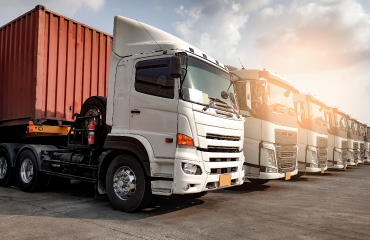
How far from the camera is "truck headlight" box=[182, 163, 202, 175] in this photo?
4.59 m

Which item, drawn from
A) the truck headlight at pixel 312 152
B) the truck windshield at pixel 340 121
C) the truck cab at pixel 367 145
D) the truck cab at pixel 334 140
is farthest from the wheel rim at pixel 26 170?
the truck cab at pixel 367 145

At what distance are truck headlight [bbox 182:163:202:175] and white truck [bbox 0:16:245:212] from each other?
1 cm

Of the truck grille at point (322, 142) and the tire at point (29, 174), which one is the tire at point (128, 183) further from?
the truck grille at point (322, 142)

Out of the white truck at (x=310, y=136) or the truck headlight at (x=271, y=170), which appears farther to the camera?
the white truck at (x=310, y=136)

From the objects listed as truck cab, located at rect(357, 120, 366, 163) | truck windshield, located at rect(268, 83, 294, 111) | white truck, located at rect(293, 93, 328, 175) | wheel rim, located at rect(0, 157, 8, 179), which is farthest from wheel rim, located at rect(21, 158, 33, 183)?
truck cab, located at rect(357, 120, 366, 163)

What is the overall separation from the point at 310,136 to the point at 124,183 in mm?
7051

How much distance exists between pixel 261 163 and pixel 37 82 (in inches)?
202

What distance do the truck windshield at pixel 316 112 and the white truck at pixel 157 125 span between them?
574cm

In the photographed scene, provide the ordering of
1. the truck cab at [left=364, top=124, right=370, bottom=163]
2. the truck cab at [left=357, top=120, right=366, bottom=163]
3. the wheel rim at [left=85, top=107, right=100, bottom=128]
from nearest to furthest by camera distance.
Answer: the wheel rim at [left=85, top=107, right=100, bottom=128] < the truck cab at [left=357, top=120, right=366, bottom=163] < the truck cab at [left=364, top=124, right=370, bottom=163]

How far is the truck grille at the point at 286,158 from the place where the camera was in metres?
7.32

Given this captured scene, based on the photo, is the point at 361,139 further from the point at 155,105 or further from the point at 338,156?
the point at 155,105

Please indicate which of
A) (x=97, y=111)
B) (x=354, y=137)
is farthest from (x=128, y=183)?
(x=354, y=137)

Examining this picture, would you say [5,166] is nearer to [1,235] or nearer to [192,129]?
[1,235]

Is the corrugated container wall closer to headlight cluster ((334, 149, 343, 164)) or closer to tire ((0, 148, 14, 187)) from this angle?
tire ((0, 148, 14, 187))
